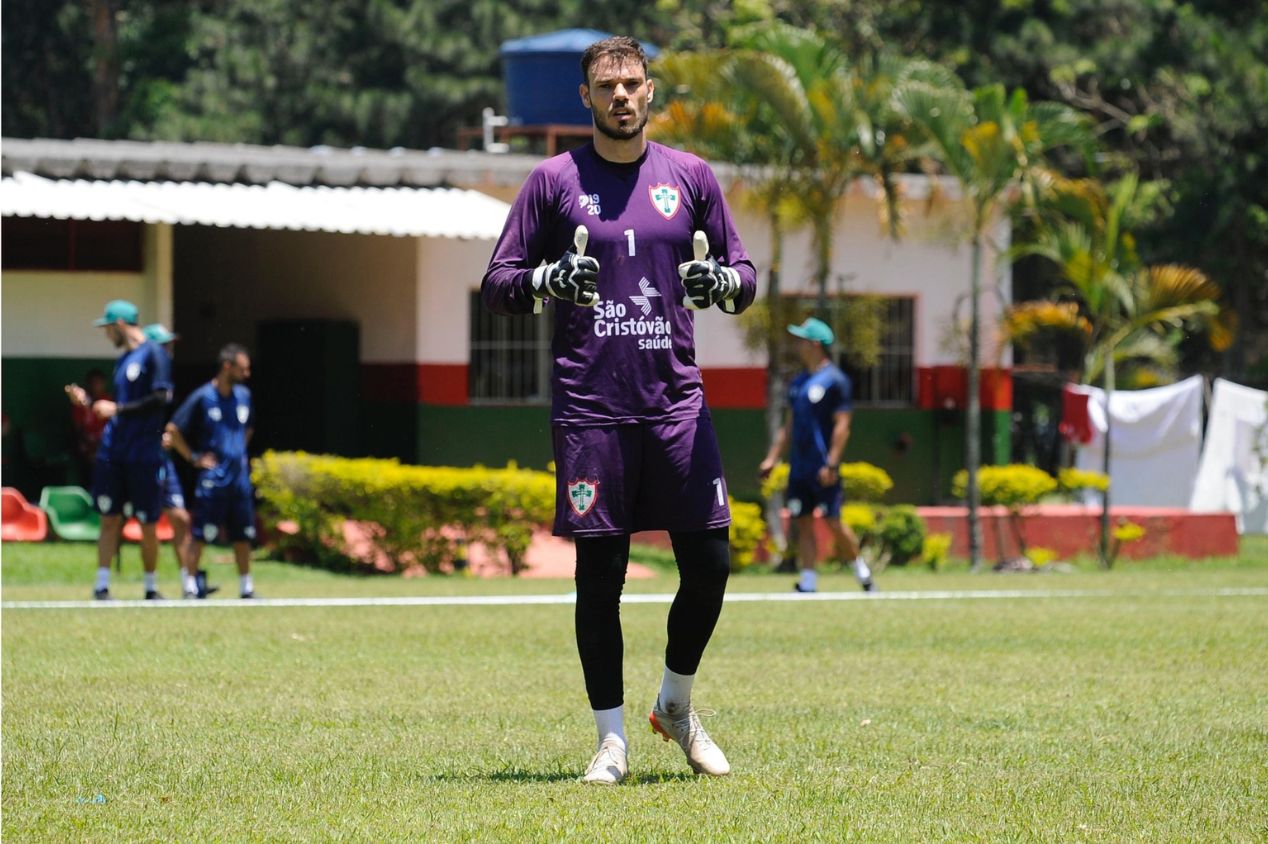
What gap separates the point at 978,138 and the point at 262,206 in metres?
6.59

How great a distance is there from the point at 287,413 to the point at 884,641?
12.8 m

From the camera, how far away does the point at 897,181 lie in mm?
21062

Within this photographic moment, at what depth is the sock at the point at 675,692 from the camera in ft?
20.8

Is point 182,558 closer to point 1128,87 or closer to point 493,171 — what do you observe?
point 493,171

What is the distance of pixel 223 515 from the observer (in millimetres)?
14469

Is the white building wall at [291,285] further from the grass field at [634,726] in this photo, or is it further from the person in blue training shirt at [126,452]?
the grass field at [634,726]

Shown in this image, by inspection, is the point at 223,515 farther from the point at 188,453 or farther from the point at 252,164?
the point at 252,164

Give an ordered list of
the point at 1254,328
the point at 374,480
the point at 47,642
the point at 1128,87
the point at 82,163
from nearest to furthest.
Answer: the point at 47,642 < the point at 374,480 < the point at 82,163 < the point at 1128,87 < the point at 1254,328

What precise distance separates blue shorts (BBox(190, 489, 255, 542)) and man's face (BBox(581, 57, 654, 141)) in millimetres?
8677

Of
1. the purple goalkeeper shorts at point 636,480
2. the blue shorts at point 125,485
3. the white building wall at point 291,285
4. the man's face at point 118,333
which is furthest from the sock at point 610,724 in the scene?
the white building wall at point 291,285

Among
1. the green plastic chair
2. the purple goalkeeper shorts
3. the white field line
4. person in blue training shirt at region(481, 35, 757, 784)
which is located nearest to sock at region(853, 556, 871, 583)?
the white field line

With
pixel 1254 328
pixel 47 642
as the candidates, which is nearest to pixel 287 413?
pixel 47 642

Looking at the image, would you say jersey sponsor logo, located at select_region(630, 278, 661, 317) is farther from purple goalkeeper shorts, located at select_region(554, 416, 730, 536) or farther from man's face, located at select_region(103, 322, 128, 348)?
man's face, located at select_region(103, 322, 128, 348)

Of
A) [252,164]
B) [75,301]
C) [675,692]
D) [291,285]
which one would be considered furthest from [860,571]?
[291,285]
